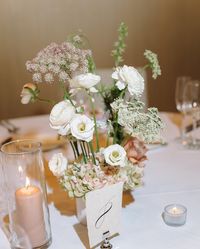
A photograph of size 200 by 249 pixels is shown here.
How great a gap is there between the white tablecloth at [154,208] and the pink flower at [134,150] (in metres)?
0.17

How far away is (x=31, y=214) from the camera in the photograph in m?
0.86

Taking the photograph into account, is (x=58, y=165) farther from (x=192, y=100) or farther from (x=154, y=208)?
(x=192, y=100)

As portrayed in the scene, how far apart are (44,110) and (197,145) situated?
77.6 inches

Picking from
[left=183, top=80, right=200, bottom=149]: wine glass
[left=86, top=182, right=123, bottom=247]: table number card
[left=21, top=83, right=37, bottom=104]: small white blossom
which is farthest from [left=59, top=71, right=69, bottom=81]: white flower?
[left=183, top=80, right=200, bottom=149]: wine glass

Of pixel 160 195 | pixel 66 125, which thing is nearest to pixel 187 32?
pixel 160 195

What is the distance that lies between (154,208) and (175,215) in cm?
11

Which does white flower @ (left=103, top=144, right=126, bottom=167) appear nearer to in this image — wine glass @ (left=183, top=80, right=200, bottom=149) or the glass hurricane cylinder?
the glass hurricane cylinder

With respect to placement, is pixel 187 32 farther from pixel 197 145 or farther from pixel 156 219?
pixel 156 219

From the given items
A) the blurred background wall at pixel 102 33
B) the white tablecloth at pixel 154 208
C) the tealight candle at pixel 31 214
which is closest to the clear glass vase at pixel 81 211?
the white tablecloth at pixel 154 208

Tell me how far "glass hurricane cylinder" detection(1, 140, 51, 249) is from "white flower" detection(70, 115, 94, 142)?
0.35ft

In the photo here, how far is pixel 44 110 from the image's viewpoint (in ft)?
10.6

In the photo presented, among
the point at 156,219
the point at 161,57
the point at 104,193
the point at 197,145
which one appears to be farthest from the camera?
the point at 161,57

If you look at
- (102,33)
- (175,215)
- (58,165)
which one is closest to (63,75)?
(58,165)

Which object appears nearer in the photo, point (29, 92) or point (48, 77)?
point (48, 77)
